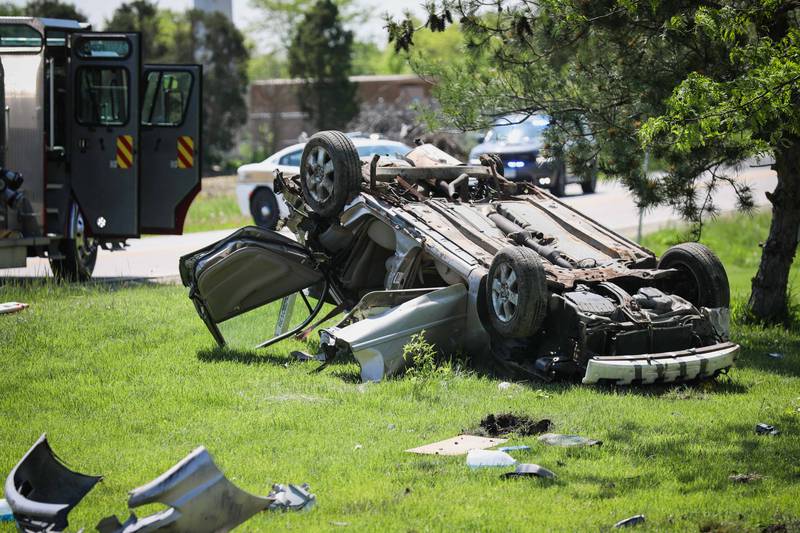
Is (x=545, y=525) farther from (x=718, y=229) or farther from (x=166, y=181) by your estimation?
(x=718, y=229)

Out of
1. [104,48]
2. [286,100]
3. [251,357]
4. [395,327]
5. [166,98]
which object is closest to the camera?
[395,327]

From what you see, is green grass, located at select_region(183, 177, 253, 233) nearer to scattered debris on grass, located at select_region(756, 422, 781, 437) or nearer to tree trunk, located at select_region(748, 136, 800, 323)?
tree trunk, located at select_region(748, 136, 800, 323)

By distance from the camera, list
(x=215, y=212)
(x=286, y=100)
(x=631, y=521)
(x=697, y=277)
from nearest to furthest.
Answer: (x=631, y=521), (x=697, y=277), (x=215, y=212), (x=286, y=100)

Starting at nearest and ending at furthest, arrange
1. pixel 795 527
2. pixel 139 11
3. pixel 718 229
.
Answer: pixel 795 527, pixel 718 229, pixel 139 11

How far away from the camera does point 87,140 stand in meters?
14.7

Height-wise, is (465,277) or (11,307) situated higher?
(465,277)

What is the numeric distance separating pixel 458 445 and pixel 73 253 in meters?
8.97

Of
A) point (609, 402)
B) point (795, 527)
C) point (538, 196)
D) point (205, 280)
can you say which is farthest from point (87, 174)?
point (795, 527)

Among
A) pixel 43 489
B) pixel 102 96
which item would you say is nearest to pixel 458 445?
pixel 43 489

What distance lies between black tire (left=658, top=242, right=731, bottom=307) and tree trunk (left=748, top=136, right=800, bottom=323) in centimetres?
219

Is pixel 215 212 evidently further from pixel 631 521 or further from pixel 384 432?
pixel 631 521

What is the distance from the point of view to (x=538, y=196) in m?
10.8

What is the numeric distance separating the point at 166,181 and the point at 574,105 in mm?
6256

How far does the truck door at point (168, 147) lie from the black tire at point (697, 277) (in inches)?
295
